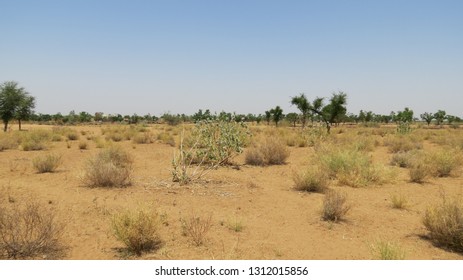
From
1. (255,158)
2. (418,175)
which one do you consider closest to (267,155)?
(255,158)

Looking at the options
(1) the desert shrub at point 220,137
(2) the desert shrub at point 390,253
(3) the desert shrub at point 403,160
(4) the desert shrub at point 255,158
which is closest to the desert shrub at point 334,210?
(2) the desert shrub at point 390,253

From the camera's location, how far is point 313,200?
9.43 metres

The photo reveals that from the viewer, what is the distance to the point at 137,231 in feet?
19.3

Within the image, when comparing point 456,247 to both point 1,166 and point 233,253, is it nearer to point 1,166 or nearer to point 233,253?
point 233,253

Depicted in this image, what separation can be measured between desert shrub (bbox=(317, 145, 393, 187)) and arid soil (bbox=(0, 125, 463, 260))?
0.32m

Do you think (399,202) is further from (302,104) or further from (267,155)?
(302,104)

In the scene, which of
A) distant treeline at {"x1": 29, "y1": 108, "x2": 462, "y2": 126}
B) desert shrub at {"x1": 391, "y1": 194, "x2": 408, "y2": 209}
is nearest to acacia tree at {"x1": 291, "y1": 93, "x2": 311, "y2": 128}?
distant treeline at {"x1": 29, "y1": 108, "x2": 462, "y2": 126}

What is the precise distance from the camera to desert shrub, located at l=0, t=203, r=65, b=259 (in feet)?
18.0

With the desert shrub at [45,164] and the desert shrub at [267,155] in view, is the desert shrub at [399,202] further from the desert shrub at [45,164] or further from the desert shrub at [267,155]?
the desert shrub at [45,164]

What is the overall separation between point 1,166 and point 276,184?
34.7ft

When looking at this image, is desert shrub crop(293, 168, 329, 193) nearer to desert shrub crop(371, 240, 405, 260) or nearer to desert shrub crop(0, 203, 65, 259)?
desert shrub crop(371, 240, 405, 260)

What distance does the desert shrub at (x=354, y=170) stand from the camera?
11.3 m

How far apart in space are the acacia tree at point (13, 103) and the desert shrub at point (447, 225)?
137 feet
